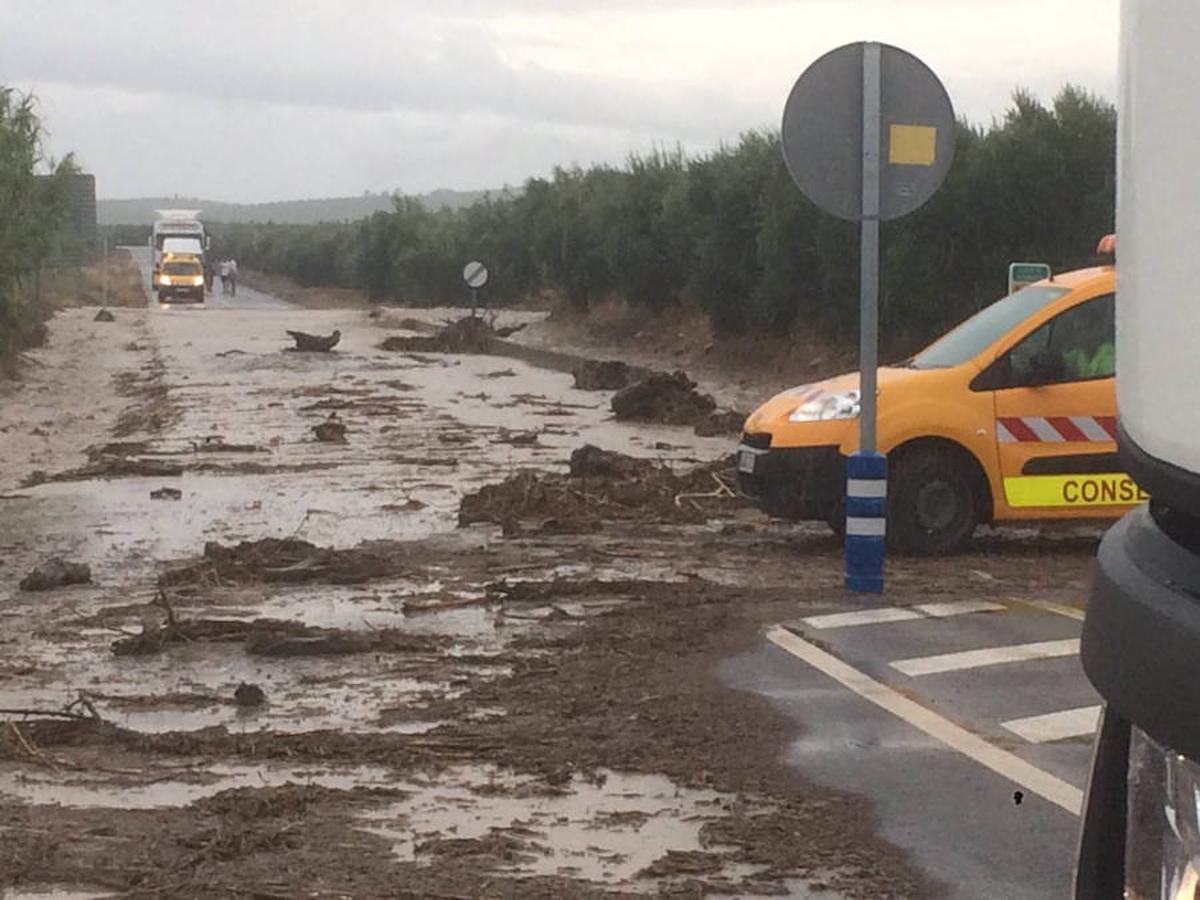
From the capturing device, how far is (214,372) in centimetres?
3481

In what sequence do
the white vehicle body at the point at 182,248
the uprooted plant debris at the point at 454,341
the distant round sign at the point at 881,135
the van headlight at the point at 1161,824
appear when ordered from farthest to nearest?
the white vehicle body at the point at 182,248 → the uprooted plant debris at the point at 454,341 → the distant round sign at the point at 881,135 → the van headlight at the point at 1161,824

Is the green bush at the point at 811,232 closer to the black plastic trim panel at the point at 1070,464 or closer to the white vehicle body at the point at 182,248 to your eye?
the black plastic trim panel at the point at 1070,464

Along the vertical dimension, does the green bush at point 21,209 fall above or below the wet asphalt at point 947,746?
above

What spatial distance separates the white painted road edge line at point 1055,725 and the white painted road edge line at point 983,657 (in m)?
0.91

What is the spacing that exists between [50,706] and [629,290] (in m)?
34.0

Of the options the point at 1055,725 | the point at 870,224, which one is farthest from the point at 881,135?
the point at 1055,725

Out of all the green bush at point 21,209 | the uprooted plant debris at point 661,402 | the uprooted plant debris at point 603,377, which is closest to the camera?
the uprooted plant debris at point 661,402

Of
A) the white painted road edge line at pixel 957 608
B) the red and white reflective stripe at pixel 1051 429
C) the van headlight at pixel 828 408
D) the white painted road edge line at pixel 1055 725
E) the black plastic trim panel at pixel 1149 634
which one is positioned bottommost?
the white painted road edge line at pixel 1055 725

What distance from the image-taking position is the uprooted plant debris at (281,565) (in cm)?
1201

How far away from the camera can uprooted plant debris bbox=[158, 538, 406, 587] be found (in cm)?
1201

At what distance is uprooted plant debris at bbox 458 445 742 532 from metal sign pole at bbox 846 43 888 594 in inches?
156

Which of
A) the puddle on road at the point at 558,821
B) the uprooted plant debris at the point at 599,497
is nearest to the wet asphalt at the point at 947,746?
the puddle on road at the point at 558,821

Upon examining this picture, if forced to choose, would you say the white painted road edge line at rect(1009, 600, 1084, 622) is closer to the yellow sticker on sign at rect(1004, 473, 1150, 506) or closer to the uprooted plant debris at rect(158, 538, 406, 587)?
the yellow sticker on sign at rect(1004, 473, 1150, 506)

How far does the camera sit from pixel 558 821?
21.6 ft
